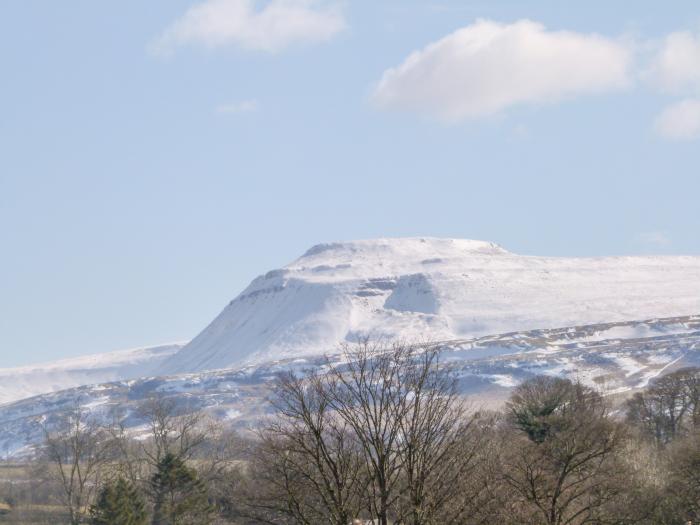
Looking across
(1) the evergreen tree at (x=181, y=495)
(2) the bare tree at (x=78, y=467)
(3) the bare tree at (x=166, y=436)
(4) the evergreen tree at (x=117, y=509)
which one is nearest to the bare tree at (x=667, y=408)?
(1) the evergreen tree at (x=181, y=495)

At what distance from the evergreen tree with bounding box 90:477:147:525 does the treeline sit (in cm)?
11

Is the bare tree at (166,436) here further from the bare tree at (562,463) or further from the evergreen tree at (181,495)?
the bare tree at (562,463)

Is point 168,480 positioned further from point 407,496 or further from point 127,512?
point 407,496

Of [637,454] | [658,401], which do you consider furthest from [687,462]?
[658,401]

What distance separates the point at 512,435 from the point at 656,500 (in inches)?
665

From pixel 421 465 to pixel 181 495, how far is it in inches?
2107

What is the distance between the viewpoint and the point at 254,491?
257ft

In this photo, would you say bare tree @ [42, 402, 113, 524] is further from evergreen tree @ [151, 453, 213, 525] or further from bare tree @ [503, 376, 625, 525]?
bare tree @ [503, 376, 625, 525]

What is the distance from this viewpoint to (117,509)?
7756cm

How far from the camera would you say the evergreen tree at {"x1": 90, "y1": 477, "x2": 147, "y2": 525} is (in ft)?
251

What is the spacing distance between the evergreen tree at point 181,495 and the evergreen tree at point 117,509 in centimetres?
215

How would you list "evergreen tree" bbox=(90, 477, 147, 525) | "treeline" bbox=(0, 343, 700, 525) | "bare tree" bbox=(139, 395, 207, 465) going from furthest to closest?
"bare tree" bbox=(139, 395, 207, 465) < "evergreen tree" bbox=(90, 477, 147, 525) < "treeline" bbox=(0, 343, 700, 525)

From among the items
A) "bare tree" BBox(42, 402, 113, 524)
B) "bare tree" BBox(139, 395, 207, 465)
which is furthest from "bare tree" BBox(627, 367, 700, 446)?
"bare tree" BBox(42, 402, 113, 524)

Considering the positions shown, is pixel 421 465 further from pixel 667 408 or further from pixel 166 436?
pixel 667 408
